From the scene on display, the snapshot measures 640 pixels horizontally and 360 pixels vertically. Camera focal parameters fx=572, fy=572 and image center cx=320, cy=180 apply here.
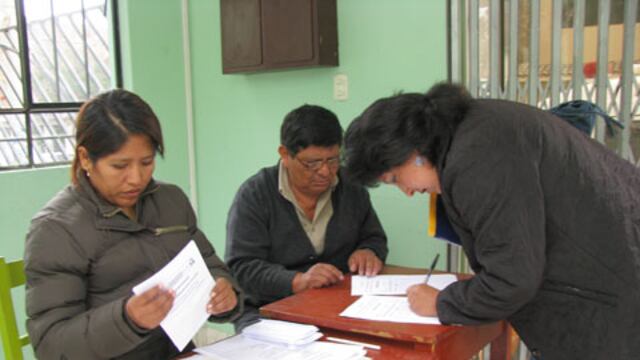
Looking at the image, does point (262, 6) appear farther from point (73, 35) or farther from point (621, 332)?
point (621, 332)

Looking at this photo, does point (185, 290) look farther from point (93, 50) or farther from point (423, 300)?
point (93, 50)

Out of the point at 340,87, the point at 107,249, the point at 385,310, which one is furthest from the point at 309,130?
the point at 340,87

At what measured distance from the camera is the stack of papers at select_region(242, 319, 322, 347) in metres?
1.37

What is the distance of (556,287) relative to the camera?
4.11ft

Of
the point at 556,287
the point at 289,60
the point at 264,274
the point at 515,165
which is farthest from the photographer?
the point at 289,60

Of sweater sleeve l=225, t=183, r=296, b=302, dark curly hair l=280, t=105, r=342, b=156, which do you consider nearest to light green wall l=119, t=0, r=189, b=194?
sweater sleeve l=225, t=183, r=296, b=302

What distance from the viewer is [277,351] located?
134cm

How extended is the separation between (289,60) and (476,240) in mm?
1804

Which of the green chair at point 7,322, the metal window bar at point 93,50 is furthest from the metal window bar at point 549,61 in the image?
the metal window bar at point 93,50

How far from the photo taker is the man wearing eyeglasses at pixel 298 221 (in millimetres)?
1906

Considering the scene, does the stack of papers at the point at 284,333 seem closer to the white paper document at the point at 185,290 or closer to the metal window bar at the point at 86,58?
the white paper document at the point at 185,290

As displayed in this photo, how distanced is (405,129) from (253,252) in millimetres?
901

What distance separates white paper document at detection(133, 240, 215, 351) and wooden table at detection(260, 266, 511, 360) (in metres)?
0.28

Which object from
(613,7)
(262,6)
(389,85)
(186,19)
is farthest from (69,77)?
(613,7)
